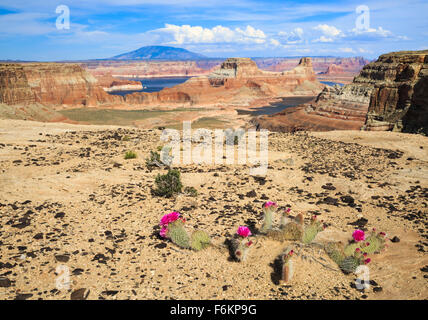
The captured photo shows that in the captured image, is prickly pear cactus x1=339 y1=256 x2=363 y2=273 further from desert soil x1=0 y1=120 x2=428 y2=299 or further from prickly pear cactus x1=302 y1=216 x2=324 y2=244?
prickly pear cactus x1=302 y1=216 x2=324 y2=244

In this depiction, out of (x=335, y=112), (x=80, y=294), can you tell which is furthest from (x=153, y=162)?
(x=335, y=112)

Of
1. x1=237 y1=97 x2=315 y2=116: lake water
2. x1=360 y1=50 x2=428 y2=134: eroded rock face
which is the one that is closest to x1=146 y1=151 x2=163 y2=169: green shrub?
x1=360 y1=50 x2=428 y2=134: eroded rock face

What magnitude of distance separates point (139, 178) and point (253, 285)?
658 cm

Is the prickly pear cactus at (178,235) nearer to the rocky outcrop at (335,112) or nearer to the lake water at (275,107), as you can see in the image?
the rocky outcrop at (335,112)

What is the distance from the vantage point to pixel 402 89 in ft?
93.8

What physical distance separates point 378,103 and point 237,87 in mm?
95564

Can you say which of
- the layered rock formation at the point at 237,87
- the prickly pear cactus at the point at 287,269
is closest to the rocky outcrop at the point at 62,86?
the layered rock formation at the point at 237,87

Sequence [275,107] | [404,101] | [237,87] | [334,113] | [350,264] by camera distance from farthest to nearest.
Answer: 1. [237,87]
2. [275,107]
3. [334,113]
4. [404,101]
5. [350,264]

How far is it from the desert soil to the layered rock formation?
94.5 meters

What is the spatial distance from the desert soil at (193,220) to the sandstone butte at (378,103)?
13.1 metres

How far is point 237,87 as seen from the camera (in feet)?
403

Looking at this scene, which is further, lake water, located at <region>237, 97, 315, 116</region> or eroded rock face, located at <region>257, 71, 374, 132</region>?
lake water, located at <region>237, 97, 315, 116</region>

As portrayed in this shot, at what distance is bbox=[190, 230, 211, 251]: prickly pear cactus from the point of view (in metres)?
5.38

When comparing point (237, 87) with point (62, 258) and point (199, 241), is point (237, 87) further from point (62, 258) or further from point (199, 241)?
point (62, 258)
